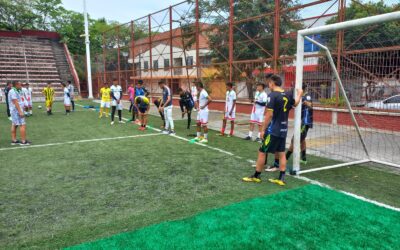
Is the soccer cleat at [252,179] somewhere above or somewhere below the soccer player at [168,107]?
below

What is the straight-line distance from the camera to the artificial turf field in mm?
3711

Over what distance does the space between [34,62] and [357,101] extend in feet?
94.1

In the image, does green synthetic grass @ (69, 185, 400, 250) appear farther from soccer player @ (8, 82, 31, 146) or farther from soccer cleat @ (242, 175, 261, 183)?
soccer player @ (8, 82, 31, 146)

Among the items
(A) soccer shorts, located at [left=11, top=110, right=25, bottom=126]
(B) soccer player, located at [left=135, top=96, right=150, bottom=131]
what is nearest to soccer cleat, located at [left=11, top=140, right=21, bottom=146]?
(A) soccer shorts, located at [left=11, top=110, right=25, bottom=126]

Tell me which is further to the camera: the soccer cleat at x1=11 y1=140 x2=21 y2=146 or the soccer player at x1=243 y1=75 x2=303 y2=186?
the soccer cleat at x1=11 y1=140 x2=21 y2=146

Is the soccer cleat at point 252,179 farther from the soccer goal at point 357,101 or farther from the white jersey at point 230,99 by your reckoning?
the white jersey at point 230,99

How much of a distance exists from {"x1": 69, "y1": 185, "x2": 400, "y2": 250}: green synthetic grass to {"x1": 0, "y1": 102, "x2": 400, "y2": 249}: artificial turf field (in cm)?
1

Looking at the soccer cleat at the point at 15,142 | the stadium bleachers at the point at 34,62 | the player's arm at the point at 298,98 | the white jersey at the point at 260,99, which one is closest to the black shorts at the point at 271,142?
the player's arm at the point at 298,98

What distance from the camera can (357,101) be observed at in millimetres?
9664

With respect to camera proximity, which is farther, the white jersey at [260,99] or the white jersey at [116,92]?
the white jersey at [116,92]

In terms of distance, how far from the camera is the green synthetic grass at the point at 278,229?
3.58m

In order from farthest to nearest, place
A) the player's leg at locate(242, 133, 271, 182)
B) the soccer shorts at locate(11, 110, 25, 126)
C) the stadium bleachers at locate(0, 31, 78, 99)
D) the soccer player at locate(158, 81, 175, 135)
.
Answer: the stadium bleachers at locate(0, 31, 78, 99) → the soccer player at locate(158, 81, 175, 135) → the soccer shorts at locate(11, 110, 25, 126) → the player's leg at locate(242, 133, 271, 182)

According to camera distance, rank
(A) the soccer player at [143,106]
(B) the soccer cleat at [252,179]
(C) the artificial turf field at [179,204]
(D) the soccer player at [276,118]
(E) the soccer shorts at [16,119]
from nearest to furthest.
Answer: (C) the artificial turf field at [179,204] < (D) the soccer player at [276,118] < (B) the soccer cleat at [252,179] < (E) the soccer shorts at [16,119] < (A) the soccer player at [143,106]

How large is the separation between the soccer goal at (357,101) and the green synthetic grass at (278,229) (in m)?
1.75
